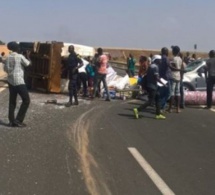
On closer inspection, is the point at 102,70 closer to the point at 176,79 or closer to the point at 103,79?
the point at 103,79

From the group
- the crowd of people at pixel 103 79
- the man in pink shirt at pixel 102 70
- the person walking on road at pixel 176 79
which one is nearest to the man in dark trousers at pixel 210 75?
the crowd of people at pixel 103 79

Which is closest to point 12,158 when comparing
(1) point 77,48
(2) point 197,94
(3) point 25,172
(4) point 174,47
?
(3) point 25,172

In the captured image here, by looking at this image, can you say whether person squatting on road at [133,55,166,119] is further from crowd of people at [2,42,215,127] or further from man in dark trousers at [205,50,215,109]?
man in dark trousers at [205,50,215,109]

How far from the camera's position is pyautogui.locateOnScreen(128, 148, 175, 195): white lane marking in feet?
19.8

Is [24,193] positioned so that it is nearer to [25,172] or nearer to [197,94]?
[25,172]

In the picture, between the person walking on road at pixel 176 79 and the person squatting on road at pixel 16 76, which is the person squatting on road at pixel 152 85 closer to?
the person walking on road at pixel 176 79

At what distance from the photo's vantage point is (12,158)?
7562 millimetres

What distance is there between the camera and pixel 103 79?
16.4m

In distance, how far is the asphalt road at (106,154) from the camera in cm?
617

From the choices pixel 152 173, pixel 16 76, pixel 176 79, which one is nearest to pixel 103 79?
pixel 176 79

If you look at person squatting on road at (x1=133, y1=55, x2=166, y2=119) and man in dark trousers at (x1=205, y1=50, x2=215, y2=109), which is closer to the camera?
person squatting on road at (x1=133, y1=55, x2=166, y2=119)

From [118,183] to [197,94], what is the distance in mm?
9766

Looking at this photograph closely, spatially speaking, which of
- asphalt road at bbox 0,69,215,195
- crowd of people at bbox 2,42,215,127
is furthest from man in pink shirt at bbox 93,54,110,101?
asphalt road at bbox 0,69,215,195

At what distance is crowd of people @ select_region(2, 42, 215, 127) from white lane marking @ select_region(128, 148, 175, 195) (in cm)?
324
